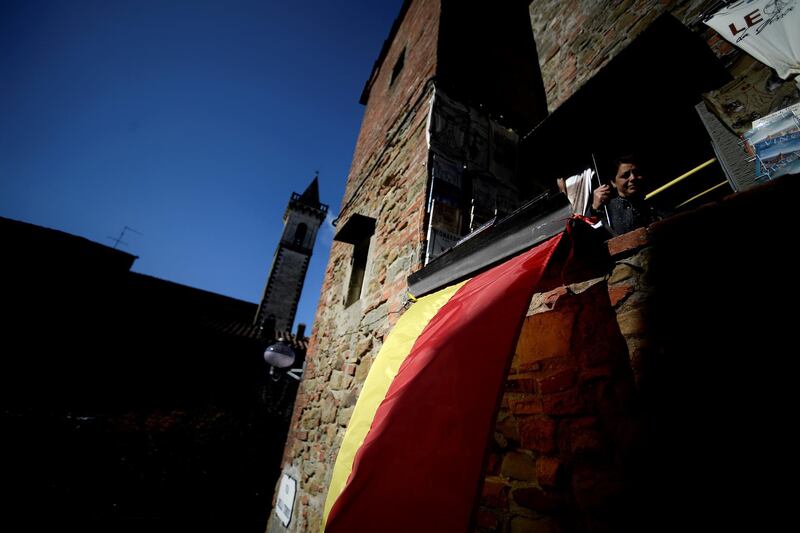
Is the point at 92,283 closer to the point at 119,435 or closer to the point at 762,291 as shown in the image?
the point at 119,435

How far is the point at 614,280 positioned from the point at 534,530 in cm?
118

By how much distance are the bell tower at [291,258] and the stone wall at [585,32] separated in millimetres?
21175

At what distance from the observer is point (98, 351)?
1294cm

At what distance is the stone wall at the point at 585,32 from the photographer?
2.77 m

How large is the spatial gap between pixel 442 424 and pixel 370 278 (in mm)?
2567

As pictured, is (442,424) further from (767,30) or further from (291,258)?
(291,258)

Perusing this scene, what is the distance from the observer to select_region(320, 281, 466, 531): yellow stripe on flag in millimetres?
1657

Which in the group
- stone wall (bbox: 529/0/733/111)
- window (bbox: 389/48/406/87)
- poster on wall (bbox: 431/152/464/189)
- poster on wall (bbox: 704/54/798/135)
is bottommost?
poster on wall (bbox: 704/54/798/135)

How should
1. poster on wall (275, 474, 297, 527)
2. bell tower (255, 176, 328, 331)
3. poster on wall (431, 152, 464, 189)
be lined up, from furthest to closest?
bell tower (255, 176, 328, 331), poster on wall (275, 474, 297, 527), poster on wall (431, 152, 464, 189)

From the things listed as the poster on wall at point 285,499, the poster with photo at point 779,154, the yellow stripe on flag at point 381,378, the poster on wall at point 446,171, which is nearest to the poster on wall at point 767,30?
the poster with photo at point 779,154

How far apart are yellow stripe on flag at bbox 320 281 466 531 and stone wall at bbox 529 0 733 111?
263 cm

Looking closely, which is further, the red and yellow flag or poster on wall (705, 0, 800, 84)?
poster on wall (705, 0, 800, 84)

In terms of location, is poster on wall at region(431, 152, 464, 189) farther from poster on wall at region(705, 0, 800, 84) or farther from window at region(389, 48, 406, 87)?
window at region(389, 48, 406, 87)

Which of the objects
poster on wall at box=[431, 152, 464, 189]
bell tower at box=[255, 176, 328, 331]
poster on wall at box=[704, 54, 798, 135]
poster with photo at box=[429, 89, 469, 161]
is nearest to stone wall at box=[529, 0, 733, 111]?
poster on wall at box=[704, 54, 798, 135]
